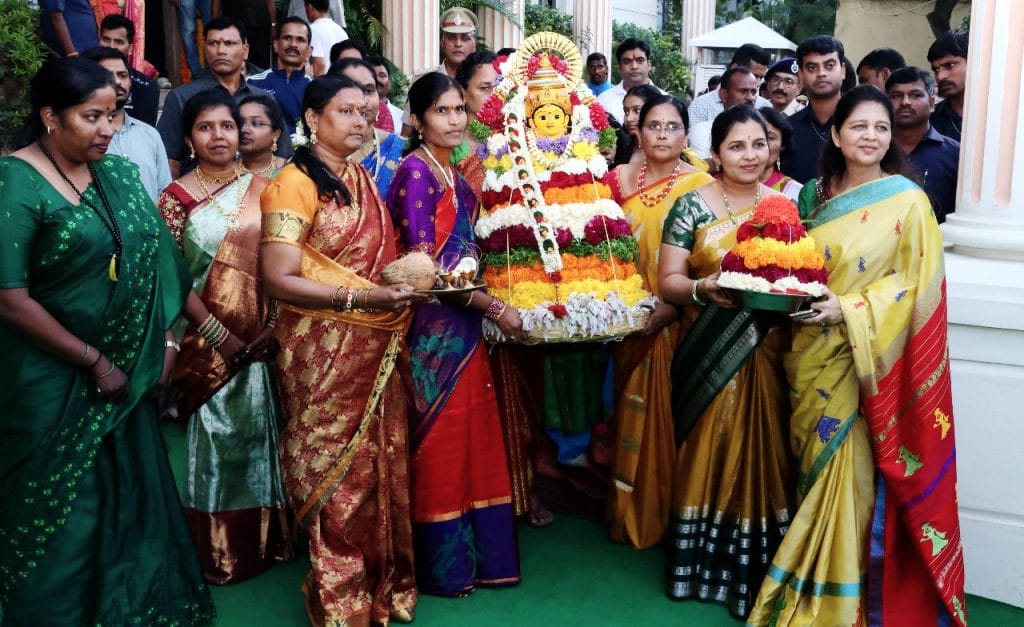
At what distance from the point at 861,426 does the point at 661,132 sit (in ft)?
5.45

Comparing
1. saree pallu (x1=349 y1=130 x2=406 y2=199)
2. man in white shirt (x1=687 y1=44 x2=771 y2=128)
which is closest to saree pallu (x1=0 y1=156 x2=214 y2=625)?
saree pallu (x1=349 y1=130 x2=406 y2=199)

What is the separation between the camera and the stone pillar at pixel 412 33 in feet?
A: 32.1

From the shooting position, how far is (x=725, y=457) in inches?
159

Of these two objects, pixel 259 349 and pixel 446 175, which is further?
pixel 259 349

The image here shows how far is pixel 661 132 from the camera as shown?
460 cm

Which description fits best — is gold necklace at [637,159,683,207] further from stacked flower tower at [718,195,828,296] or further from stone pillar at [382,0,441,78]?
stone pillar at [382,0,441,78]

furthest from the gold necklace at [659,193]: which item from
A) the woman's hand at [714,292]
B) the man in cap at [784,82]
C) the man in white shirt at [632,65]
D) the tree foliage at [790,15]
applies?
the tree foliage at [790,15]

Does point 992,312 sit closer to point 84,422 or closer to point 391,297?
point 391,297

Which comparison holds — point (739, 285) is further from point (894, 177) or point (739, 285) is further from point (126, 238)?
point (126, 238)

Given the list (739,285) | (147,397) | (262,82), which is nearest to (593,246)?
(739,285)

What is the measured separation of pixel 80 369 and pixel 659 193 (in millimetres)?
2547

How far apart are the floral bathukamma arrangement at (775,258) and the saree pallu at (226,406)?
78.3 inches

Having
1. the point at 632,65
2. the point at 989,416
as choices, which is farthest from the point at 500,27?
the point at 989,416

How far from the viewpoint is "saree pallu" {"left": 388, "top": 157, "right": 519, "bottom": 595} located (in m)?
3.97
